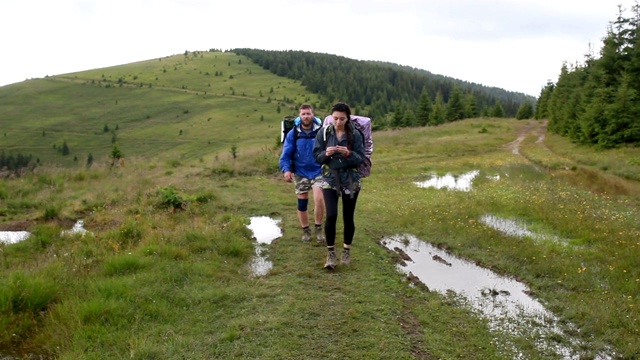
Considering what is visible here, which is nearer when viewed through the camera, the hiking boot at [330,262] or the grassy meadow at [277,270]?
the grassy meadow at [277,270]

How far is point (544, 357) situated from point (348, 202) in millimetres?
3146

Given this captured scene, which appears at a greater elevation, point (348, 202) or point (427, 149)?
point (348, 202)

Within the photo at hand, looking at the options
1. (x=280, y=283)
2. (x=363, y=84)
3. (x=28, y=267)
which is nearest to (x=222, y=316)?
(x=280, y=283)

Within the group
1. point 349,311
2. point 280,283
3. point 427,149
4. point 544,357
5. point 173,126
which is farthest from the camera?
point 173,126

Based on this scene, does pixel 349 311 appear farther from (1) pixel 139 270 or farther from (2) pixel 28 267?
(2) pixel 28 267

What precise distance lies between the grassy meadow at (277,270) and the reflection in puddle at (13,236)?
45cm

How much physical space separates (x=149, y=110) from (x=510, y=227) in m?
123

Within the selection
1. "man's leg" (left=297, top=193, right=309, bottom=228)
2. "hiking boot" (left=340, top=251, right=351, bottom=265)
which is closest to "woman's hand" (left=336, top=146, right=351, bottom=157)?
"hiking boot" (left=340, top=251, right=351, bottom=265)

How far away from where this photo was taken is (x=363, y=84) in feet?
445

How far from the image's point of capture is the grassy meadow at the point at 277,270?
445 cm

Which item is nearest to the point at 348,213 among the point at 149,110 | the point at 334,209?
the point at 334,209

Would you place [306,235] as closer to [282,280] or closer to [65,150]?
[282,280]

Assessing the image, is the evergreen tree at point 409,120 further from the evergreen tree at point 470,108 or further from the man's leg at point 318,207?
the man's leg at point 318,207

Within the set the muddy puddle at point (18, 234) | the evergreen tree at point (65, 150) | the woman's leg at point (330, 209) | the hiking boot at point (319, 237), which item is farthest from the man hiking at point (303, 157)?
the evergreen tree at point (65, 150)
